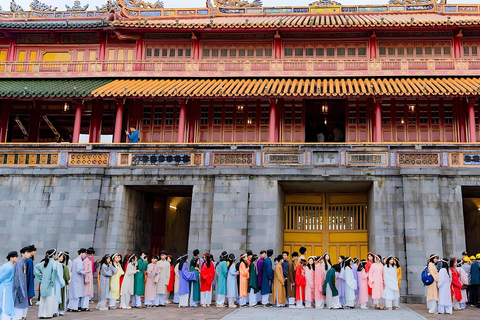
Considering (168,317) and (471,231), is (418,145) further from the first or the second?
(168,317)

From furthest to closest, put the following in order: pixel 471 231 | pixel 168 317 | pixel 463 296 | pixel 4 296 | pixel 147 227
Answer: pixel 471 231, pixel 147 227, pixel 463 296, pixel 168 317, pixel 4 296

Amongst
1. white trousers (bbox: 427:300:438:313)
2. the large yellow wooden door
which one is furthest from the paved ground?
the large yellow wooden door

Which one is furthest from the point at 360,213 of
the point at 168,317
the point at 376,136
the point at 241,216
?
the point at 168,317

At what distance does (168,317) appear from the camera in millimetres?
12086

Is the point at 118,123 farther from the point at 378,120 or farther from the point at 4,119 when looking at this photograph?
the point at 378,120

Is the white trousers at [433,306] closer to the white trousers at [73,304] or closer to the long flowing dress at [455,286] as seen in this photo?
the long flowing dress at [455,286]

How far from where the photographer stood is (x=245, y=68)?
72.3 feet

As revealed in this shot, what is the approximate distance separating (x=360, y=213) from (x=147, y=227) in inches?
337

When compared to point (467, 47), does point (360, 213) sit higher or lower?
lower

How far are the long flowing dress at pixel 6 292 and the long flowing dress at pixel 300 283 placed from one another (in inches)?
288

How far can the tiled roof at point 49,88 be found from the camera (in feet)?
66.4

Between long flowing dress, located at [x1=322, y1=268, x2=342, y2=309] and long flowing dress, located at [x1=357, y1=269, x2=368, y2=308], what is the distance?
0.65 metres

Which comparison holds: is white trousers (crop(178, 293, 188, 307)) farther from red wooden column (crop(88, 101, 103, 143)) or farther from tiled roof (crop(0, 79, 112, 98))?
red wooden column (crop(88, 101, 103, 143))

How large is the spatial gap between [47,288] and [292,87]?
39.8 feet
